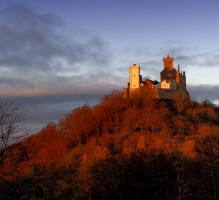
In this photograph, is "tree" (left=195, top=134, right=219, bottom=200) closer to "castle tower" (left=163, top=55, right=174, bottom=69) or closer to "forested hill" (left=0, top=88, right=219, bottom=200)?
"forested hill" (left=0, top=88, right=219, bottom=200)

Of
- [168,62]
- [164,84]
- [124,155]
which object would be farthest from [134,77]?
Result: [124,155]

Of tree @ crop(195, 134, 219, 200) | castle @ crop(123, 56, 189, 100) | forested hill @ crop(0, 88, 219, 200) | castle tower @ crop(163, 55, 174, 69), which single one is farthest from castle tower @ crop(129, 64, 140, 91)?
tree @ crop(195, 134, 219, 200)

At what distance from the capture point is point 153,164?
123 ft

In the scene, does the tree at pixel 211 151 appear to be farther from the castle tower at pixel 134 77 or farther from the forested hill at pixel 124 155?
the castle tower at pixel 134 77

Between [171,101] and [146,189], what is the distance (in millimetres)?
30702

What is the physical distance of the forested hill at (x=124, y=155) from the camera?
30802 mm

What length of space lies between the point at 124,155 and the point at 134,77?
1292 inches

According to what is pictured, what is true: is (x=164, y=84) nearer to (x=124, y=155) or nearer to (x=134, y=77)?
(x=134, y=77)

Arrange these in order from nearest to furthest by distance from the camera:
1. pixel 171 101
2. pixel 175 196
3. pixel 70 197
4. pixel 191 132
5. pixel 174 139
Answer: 1. pixel 70 197
2. pixel 175 196
3. pixel 174 139
4. pixel 191 132
5. pixel 171 101

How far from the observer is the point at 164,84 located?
6862cm

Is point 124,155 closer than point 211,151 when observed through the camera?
No

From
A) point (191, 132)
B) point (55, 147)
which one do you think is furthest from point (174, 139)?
point (55, 147)

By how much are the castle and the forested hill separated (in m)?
4.91

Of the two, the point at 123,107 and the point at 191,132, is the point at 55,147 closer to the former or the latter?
the point at 123,107
